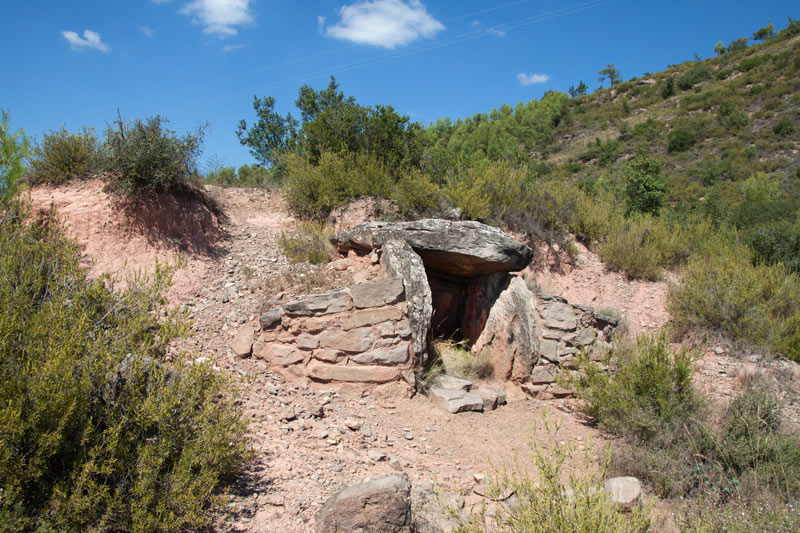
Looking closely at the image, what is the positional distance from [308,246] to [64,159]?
4258 mm

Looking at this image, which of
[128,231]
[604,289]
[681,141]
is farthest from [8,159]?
[681,141]

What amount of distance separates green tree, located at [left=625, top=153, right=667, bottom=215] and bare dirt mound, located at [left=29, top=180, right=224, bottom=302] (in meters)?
10.9

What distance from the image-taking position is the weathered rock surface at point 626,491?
147 inches

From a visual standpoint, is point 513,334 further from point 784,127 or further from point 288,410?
point 784,127

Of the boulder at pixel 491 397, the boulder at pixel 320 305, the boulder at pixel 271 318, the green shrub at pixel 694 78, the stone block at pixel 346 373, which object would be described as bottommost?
the boulder at pixel 491 397

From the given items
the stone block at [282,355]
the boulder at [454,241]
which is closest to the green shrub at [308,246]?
the boulder at [454,241]

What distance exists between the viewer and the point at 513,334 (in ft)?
21.7

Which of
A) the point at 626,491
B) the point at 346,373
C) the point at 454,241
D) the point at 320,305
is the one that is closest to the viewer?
the point at 626,491

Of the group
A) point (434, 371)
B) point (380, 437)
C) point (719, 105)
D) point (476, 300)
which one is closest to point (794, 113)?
point (719, 105)

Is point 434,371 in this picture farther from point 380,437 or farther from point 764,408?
point 764,408

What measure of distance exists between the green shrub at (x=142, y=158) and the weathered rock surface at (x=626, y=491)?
7.19 metres

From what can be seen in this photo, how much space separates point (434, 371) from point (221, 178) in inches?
345

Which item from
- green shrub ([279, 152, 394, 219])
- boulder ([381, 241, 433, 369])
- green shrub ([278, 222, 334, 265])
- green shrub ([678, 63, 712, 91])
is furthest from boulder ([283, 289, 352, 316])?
green shrub ([678, 63, 712, 91])

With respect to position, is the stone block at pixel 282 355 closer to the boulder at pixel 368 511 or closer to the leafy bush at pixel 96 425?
the leafy bush at pixel 96 425
